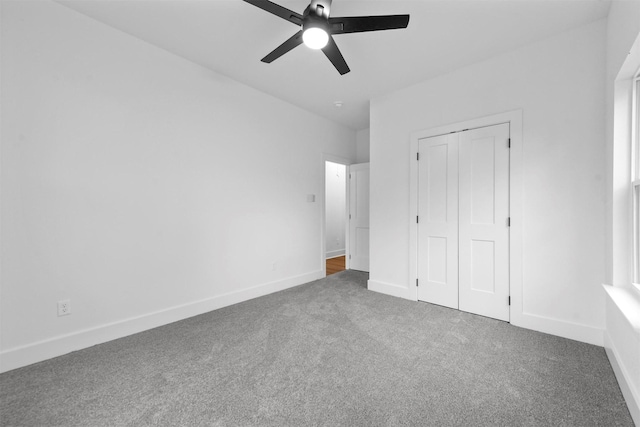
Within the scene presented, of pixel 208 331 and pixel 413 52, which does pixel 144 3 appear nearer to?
pixel 413 52

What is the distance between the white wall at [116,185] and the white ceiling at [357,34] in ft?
0.93

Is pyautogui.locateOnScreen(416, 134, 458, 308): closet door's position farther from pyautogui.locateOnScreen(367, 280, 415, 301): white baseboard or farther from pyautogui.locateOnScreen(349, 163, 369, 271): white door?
pyautogui.locateOnScreen(349, 163, 369, 271): white door

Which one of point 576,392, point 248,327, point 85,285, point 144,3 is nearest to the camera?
point 576,392

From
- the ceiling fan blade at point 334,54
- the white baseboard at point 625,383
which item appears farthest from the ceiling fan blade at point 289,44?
the white baseboard at point 625,383

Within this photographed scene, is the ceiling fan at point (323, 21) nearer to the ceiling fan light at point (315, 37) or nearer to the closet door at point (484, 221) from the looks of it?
the ceiling fan light at point (315, 37)

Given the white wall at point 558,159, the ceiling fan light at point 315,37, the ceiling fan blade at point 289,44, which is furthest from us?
the white wall at point 558,159

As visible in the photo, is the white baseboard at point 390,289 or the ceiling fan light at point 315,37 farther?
the white baseboard at point 390,289

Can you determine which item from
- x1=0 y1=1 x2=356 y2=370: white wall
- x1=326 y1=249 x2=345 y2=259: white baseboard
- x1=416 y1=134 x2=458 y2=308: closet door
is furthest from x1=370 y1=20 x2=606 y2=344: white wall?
x1=326 y1=249 x2=345 y2=259: white baseboard

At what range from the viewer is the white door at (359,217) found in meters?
4.92

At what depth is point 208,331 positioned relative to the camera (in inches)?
101

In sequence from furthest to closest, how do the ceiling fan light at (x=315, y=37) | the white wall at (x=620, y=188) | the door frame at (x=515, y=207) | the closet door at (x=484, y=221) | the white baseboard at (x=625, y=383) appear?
the closet door at (x=484, y=221) < the door frame at (x=515, y=207) < the ceiling fan light at (x=315, y=37) < the white wall at (x=620, y=188) < the white baseboard at (x=625, y=383)

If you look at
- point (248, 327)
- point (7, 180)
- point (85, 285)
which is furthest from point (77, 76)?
point (248, 327)

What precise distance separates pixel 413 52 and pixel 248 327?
3.23 metres

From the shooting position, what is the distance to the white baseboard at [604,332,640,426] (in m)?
1.44
